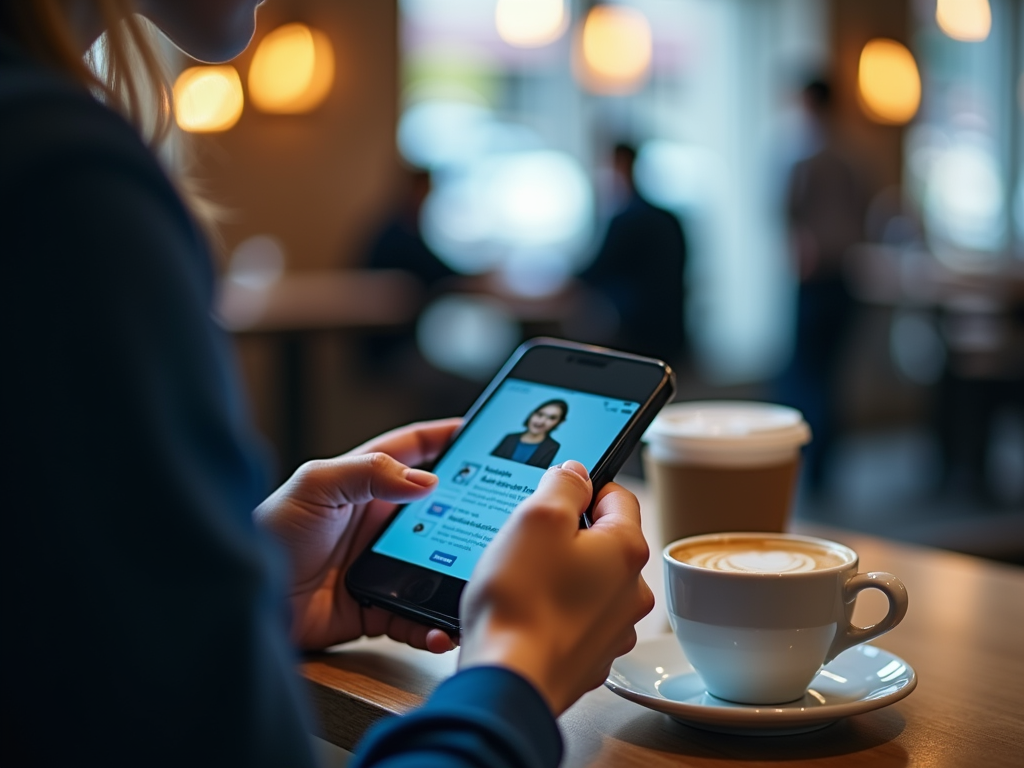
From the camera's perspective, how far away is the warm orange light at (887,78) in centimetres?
645

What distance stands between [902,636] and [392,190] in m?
5.15

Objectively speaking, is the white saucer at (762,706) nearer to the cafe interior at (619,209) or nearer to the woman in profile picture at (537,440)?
the woman in profile picture at (537,440)

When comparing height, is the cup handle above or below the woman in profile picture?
below

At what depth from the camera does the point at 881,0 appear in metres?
7.15

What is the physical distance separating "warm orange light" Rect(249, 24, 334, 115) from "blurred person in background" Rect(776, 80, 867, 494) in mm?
2223

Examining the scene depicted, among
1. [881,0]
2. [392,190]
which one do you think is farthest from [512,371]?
[881,0]

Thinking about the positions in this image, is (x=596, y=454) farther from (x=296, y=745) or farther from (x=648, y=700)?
(x=296, y=745)

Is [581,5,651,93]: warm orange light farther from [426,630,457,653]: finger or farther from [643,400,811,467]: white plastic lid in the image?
[426,630,457,653]: finger

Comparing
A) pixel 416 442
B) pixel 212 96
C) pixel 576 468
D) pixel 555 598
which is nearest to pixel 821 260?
pixel 212 96

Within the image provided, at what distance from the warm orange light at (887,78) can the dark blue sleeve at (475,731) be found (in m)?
6.54

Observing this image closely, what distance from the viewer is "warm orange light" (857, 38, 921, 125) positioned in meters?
6.45

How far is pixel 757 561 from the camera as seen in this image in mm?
748

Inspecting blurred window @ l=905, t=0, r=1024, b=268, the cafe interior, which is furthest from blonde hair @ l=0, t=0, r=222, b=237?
blurred window @ l=905, t=0, r=1024, b=268

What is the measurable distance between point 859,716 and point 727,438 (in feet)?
0.96
